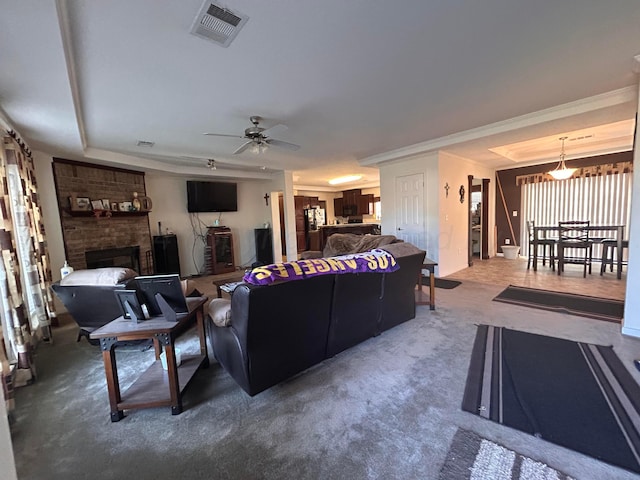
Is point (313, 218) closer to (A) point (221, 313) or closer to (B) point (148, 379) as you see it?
(A) point (221, 313)

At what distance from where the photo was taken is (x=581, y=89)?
298cm

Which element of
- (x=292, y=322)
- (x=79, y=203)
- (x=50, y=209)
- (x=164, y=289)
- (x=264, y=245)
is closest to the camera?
(x=164, y=289)

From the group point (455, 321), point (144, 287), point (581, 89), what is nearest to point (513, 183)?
point (581, 89)

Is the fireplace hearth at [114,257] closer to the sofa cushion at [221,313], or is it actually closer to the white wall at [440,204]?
the sofa cushion at [221,313]

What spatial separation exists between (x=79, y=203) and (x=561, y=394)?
251 inches

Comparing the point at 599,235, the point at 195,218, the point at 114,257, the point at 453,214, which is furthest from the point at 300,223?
the point at 599,235

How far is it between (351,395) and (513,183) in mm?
7401

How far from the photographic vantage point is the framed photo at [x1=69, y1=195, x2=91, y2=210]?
14.7 feet

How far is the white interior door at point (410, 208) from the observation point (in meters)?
5.44

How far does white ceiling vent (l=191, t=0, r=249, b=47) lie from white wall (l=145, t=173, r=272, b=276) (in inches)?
199

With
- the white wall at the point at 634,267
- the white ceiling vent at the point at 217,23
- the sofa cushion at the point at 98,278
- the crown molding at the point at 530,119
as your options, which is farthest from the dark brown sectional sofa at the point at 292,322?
the crown molding at the point at 530,119

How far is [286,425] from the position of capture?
1759mm

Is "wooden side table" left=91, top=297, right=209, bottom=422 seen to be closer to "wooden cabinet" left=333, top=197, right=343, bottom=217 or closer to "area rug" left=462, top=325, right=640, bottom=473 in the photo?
"area rug" left=462, top=325, right=640, bottom=473

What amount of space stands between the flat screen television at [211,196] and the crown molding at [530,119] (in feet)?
13.1
